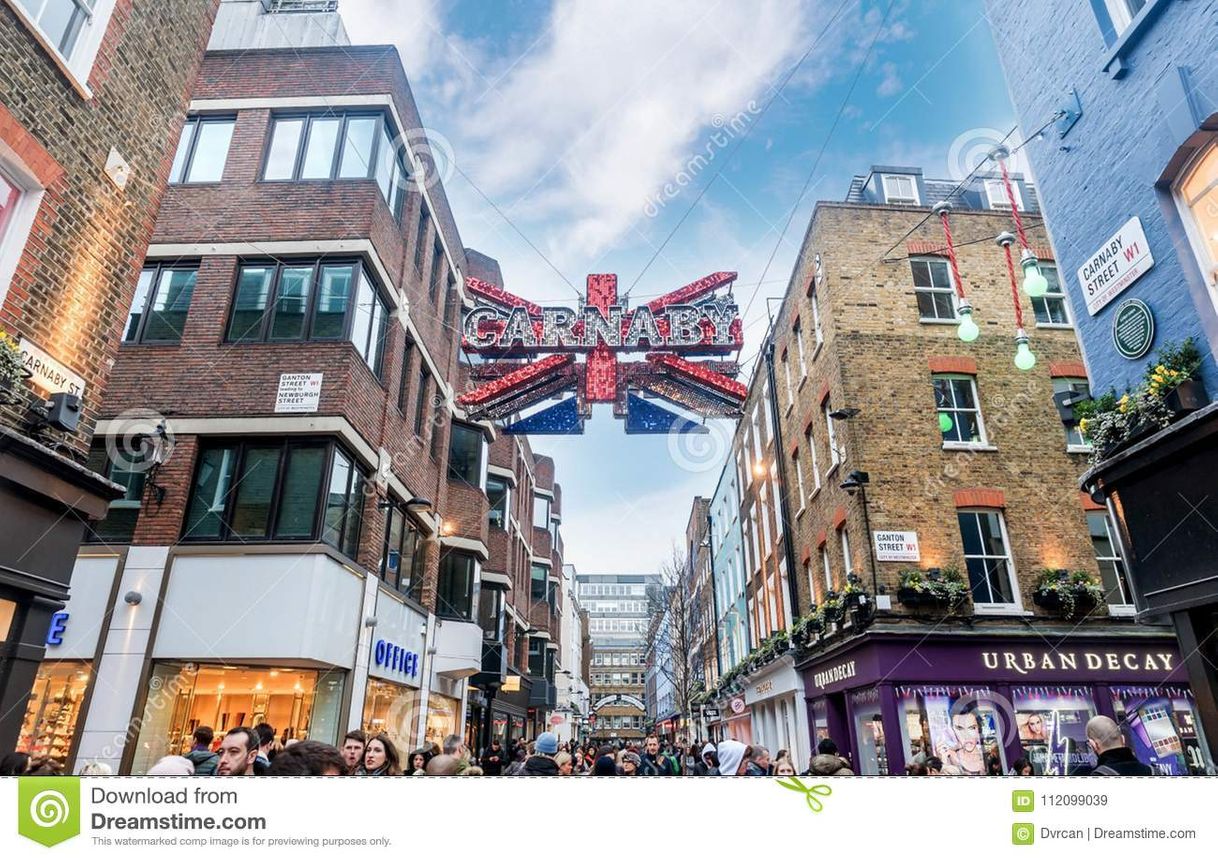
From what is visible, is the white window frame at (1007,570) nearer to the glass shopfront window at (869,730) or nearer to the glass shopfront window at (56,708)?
the glass shopfront window at (869,730)

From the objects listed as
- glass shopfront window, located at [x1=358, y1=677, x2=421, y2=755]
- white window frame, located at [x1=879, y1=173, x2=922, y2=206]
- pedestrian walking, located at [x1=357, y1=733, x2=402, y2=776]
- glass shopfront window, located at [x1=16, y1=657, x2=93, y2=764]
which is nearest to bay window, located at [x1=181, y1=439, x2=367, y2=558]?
glass shopfront window, located at [x1=16, y1=657, x2=93, y2=764]

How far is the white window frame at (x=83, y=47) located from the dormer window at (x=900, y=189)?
20.0 metres

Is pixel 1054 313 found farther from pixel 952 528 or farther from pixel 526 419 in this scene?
pixel 526 419

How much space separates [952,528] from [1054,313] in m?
6.47

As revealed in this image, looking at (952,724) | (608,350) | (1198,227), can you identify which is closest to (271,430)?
(608,350)

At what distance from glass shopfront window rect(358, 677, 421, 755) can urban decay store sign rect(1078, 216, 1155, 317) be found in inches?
518

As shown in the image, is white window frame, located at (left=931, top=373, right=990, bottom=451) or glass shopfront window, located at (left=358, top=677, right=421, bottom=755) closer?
glass shopfront window, located at (left=358, top=677, right=421, bottom=755)

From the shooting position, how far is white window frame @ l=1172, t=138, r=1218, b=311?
6.61 metres

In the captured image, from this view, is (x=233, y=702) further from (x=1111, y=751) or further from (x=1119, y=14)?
(x=1119, y=14)

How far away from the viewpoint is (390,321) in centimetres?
1479

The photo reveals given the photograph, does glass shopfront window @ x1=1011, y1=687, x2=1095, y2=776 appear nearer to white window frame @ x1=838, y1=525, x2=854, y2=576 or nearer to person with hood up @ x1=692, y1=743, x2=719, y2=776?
white window frame @ x1=838, y1=525, x2=854, y2=576

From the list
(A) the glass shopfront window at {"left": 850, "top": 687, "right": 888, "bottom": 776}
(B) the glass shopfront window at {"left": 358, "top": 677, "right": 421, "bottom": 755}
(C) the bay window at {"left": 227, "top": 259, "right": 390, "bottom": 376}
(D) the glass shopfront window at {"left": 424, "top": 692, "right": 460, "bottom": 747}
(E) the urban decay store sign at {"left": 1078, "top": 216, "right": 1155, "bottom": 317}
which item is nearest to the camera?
(E) the urban decay store sign at {"left": 1078, "top": 216, "right": 1155, "bottom": 317}

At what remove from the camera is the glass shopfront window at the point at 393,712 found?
13.2 m
